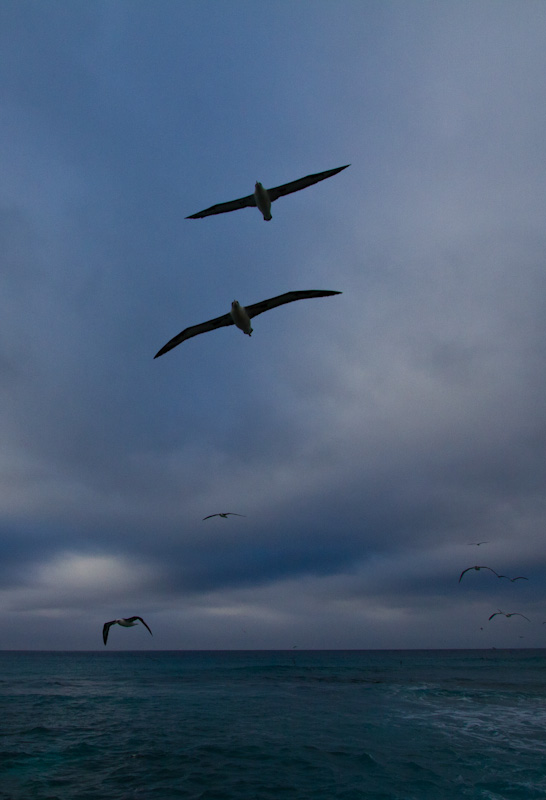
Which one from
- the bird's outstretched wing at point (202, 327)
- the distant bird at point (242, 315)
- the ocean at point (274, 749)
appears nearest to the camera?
the distant bird at point (242, 315)

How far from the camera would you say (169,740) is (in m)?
25.4

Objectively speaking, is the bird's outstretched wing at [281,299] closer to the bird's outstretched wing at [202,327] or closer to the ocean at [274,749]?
the bird's outstretched wing at [202,327]

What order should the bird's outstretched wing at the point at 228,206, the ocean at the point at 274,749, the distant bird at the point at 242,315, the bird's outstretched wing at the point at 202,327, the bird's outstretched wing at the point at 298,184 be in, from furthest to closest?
the ocean at the point at 274,749 < the bird's outstretched wing at the point at 202,327 < the distant bird at the point at 242,315 < the bird's outstretched wing at the point at 228,206 < the bird's outstretched wing at the point at 298,184

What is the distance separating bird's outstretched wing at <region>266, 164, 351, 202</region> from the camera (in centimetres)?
1405

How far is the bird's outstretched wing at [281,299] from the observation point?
15211mm

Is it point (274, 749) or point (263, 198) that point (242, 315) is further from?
point (274, 749)

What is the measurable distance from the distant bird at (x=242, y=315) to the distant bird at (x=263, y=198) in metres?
2.65

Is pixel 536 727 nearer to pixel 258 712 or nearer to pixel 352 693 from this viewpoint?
pixel 258 712

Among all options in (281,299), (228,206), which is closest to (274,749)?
(281,299)

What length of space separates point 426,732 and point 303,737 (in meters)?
7.97

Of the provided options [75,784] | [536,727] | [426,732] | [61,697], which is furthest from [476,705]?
[61,697]

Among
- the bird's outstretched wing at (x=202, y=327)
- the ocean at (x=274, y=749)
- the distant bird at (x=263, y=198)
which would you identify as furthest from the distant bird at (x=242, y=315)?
the ocean at (x=274, y=749)

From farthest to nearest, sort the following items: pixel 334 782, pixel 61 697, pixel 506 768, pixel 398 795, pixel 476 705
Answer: pixel 61 697
pixel 476 705
pixel 506 768
pixel 334 782
pixel 398 795

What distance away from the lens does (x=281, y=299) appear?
1598cm
